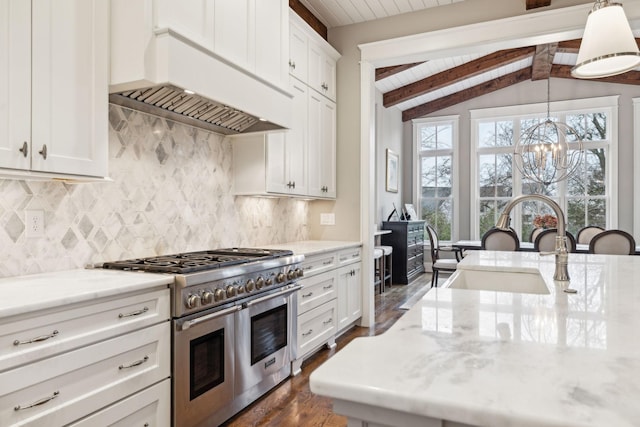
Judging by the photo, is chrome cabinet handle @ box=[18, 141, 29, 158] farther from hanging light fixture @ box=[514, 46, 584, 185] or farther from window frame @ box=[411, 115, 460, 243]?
window frame @ box=[411, 115, 460, 243]

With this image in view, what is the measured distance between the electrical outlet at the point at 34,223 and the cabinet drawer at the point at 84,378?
0.70 m

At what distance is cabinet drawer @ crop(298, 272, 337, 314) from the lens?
3082 millimetres

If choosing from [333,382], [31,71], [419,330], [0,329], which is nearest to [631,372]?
[419,330]

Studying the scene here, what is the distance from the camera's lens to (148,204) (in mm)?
2514

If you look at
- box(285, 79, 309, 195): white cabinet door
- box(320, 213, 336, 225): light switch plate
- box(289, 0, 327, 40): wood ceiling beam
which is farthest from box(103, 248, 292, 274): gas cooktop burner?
box(289, 0, 327, 40): wood ceiling beam

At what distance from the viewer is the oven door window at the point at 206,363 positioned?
2033mm

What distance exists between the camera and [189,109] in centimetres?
254

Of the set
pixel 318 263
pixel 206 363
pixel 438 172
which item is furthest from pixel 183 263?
pixel 438 172

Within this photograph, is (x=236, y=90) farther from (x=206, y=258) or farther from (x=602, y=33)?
(x=602, y=33)

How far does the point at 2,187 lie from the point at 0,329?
2.63 ft

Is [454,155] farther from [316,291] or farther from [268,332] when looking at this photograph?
[268,332]

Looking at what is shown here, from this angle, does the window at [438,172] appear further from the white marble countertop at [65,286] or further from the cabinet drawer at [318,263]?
the white marble countertop at [65,286]

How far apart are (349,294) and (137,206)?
86.6 inches

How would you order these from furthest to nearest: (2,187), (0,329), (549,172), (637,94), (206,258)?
(549,172) < (637,94) < (206,258) < (2,187) < (0,329)
